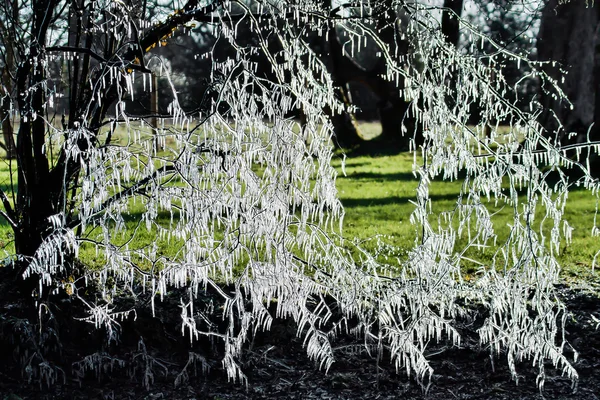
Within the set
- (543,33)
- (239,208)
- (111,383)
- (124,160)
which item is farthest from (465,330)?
(543,33)

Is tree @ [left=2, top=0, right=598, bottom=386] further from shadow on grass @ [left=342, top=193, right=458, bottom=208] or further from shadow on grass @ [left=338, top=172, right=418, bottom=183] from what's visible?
shadow on grass @ [left=338, top=172, right=418, bottom=183]

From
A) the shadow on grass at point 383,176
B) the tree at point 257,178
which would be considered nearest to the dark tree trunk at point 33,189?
the tree at point 257,178

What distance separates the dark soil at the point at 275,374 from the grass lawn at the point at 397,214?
0.74 m

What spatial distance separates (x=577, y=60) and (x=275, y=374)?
10.3 meters

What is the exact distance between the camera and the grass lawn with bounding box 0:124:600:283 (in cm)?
589

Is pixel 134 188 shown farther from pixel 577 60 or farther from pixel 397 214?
pixel 577 60

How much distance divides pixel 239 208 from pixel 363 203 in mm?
6004

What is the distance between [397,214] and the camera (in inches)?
336

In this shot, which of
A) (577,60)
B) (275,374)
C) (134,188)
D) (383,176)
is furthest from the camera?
(383,176)

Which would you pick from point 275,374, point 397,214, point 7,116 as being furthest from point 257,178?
point 397,214

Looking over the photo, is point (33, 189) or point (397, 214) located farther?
point (397, 214)

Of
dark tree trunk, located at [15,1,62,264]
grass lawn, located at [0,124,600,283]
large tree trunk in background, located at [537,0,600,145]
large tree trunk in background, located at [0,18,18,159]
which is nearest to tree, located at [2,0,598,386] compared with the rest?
dark tree trunk, located at [15,1,62,264]

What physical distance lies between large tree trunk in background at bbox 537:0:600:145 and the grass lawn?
1.87 meters

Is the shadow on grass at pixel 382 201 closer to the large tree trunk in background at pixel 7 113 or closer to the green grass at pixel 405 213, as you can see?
the green grass at pixel 405 213
